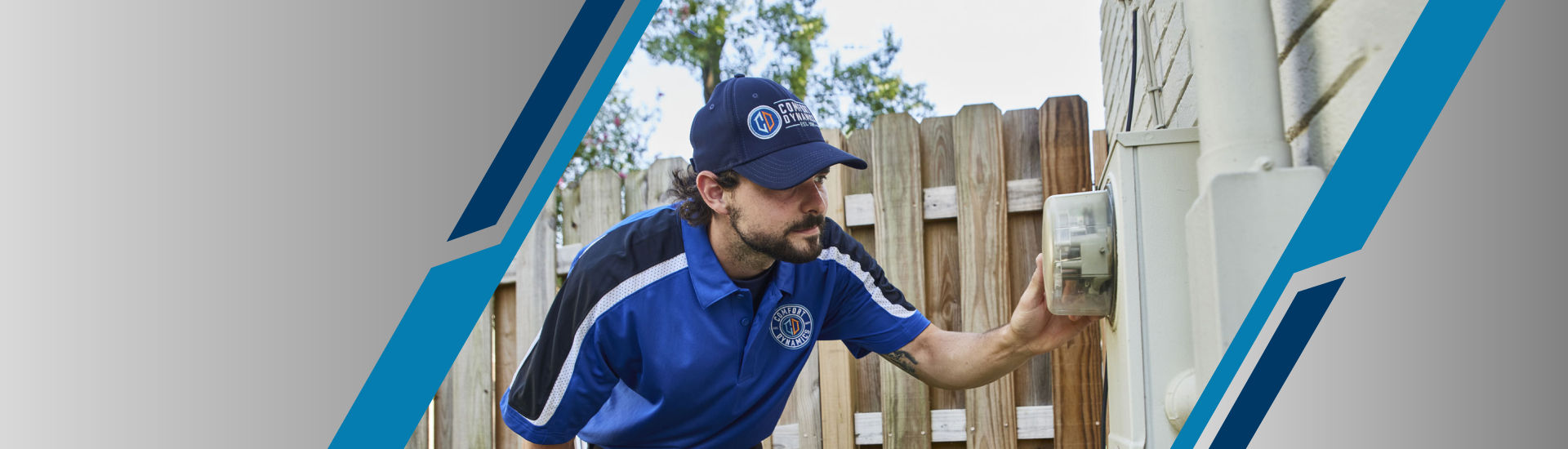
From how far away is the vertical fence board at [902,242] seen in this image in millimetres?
3016

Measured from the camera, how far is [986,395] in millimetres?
2949

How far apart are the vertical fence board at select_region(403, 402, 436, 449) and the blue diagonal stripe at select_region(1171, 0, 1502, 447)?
3104 millimetres

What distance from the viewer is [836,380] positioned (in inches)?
120

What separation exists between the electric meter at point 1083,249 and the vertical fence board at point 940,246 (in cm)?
136

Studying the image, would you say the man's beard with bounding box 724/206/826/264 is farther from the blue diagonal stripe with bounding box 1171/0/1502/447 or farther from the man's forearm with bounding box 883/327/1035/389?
the blue diagonal stripe with bounding box 1171/0/1502/447

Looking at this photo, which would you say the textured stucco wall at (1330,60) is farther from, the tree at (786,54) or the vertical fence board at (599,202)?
the tree at (786,54)

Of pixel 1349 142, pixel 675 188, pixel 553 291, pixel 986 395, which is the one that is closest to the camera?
pixel 1349 142

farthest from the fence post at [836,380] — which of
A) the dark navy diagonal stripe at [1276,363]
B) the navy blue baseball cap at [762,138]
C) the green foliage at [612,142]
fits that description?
the green foliage at [612,142]

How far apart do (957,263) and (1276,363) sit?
193cm

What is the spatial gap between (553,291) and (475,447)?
0.64 meters

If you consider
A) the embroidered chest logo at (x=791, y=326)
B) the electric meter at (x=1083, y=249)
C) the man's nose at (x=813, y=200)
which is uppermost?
the man's nose at (x=813, y=200)

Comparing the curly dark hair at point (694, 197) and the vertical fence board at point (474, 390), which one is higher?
the curly dark hair at point (694, 197)

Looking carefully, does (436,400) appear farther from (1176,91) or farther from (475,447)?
(1176,91)

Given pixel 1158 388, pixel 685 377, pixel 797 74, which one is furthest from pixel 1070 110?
pixel 797 74
